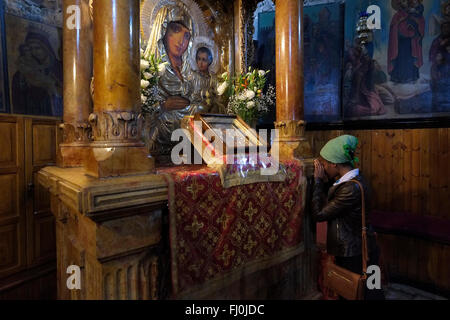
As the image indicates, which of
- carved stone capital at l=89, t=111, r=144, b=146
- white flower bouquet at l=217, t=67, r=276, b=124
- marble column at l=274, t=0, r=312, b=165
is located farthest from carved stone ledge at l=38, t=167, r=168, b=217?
white flower bouquet at l=217, t=67, r=276, b=124

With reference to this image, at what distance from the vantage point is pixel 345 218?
94.0 inches

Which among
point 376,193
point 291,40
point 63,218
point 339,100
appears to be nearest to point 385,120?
point 339,100

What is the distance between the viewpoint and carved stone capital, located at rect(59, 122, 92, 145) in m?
2.82

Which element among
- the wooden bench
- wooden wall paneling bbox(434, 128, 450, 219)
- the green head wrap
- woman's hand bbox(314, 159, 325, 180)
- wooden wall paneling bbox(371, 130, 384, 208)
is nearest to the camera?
the green head wrap

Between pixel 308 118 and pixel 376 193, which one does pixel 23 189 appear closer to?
pixel 308 118

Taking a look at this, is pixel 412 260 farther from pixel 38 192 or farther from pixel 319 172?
pixel 38 192

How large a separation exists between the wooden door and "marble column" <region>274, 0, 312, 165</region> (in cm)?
303

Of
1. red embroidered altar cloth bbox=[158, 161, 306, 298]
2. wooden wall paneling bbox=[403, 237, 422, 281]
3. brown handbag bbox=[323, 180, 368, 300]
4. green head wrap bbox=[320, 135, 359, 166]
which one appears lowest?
wooden wall paneling bbox=[403, 237, 422, 281]

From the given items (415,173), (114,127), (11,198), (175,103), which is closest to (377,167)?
(415,173)

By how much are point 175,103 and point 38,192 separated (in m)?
2.20

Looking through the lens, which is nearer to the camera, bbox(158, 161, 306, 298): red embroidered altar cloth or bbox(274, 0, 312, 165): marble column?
bbox(158, 161, 306, 298): red embroidered altar cloth

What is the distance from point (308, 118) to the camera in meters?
5.45

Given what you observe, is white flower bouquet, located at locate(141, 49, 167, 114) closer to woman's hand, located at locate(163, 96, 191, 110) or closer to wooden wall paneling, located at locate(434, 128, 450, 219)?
woman's hand, located at locate(163, 96, 191, 110)

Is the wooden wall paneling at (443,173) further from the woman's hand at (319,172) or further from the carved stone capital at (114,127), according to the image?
the carved stone capital at (114,127)
